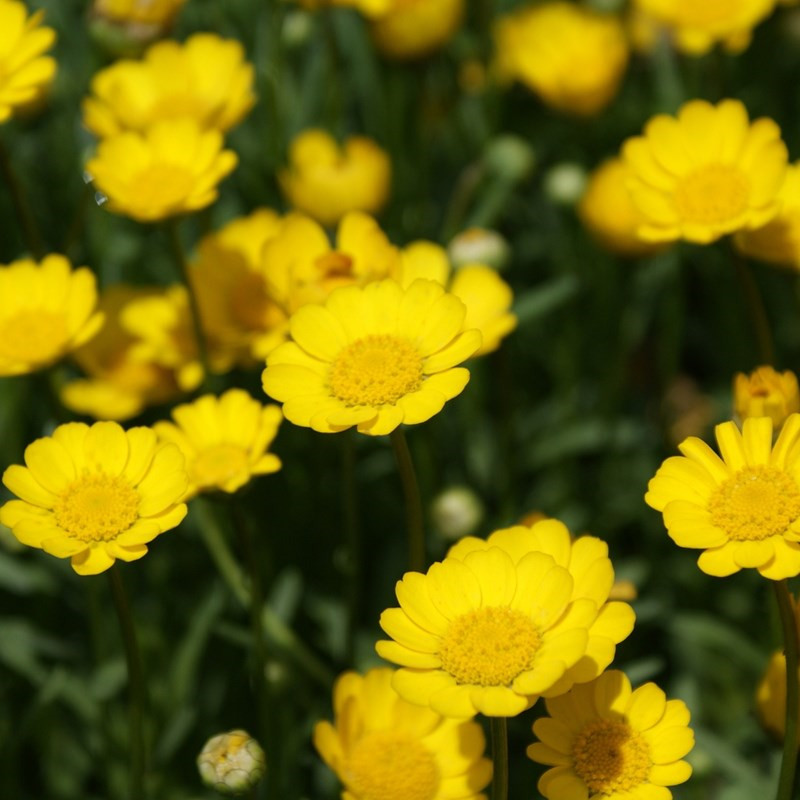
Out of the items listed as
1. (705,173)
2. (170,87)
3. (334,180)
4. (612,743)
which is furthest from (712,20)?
(612,743)

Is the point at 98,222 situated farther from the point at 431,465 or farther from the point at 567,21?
the point at 567,21

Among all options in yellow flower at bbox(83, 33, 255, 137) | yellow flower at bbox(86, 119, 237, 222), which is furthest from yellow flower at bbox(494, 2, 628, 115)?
yellow flower at bbox(86, 119, 237, 222)

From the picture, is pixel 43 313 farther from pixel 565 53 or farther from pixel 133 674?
pixel 565 53

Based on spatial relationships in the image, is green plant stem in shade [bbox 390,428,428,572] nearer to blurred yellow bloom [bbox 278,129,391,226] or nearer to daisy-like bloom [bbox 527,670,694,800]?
daisy-like bloom [bbox 527,670,694,800]

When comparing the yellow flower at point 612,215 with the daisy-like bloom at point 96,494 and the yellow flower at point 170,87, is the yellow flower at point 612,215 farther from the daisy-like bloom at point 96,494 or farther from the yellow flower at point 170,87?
the daisy-like bloom at point 96,494

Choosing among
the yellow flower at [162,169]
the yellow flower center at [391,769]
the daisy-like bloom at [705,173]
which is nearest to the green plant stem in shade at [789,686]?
the yellow flower center at [391,769]
